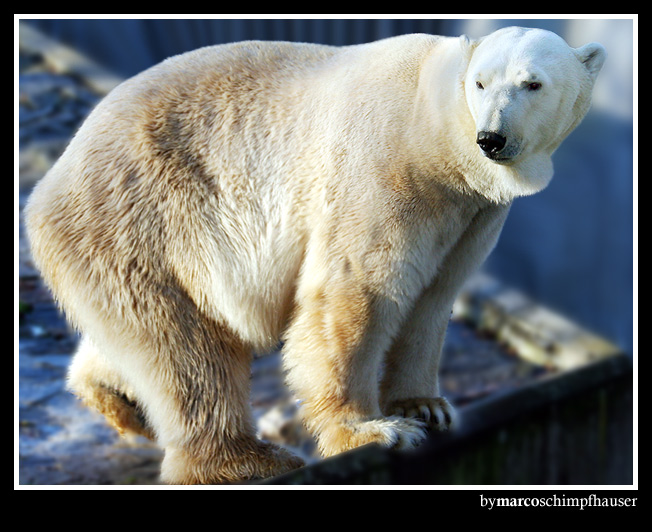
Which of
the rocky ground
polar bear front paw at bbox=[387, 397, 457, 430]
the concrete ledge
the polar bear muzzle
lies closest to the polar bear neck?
the polar bear muzzle

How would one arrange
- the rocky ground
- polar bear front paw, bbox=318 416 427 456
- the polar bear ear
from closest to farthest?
the polar bear ear
polar bear front paw, bbox=318 416 427 456
the rocky ground

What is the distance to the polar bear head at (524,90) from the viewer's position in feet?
8.22

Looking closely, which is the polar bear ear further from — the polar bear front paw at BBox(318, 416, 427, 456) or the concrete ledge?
the polar bear front paw at BBox(318, 416, 427, 456)

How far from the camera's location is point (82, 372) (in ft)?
12.2

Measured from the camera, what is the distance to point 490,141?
249cm

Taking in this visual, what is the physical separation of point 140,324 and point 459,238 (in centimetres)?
129

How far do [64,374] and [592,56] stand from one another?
3206 mm

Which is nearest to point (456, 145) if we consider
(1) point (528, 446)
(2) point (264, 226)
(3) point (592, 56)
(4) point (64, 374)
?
(3) point (592, 56)

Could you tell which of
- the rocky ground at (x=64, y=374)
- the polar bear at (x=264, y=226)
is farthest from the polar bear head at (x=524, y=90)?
the rocky ground at (x=64, y=374)

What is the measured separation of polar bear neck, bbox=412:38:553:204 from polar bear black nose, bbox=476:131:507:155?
0.23 metres

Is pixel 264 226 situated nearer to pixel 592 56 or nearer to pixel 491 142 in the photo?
pixel 491 142

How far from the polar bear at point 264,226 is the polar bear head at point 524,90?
14 cm

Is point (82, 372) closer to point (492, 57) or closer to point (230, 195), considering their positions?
point (230, 195)

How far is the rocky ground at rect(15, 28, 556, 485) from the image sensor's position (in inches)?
153
